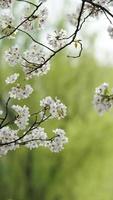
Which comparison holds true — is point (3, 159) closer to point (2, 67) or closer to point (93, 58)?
point (2, 67)

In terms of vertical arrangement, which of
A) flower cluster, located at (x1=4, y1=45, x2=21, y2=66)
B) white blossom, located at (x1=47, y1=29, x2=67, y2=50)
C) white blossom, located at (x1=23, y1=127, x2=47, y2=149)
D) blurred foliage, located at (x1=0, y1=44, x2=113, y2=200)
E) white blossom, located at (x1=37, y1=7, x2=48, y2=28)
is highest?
blurred foliage, located at (x1=0, y1=44, x2=113, y2=200)

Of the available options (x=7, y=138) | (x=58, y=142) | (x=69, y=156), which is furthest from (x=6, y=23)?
(x=69, y=156)

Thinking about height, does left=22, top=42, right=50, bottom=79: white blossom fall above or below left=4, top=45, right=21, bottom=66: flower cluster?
below

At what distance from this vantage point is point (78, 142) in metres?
17.7

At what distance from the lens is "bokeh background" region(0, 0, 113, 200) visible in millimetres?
17719

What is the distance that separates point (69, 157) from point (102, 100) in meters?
13.6

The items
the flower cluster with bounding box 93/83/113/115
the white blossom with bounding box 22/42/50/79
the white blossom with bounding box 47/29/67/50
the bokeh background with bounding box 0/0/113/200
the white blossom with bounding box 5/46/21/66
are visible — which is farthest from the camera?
the bokeh background with bounding box 0/0/113/200

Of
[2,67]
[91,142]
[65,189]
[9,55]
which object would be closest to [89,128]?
[91,142]

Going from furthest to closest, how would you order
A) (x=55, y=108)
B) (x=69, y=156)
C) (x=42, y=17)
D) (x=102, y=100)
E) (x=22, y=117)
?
(x=69, y=156), (x=42, y=17), (x=22, y=117), (x=55, y=108), (x=102, y=100)

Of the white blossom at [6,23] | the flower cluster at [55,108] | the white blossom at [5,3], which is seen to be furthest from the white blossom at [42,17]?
the flower cluster at [55,108]

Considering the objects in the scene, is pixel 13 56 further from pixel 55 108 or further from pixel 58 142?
pixel 58 142

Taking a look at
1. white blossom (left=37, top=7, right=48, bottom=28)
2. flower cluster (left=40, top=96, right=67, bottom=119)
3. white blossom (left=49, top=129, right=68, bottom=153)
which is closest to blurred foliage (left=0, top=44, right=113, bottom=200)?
white blossom (left=37, top=7, right=48, bottom=28)

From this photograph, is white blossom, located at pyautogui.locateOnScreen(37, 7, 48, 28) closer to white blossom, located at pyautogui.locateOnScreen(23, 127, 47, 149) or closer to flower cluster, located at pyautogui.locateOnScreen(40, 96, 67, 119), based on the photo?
flower cluster, located at pyautogui.locateOnScreen(40, 96, 67, 119)

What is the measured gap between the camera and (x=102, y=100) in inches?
174
